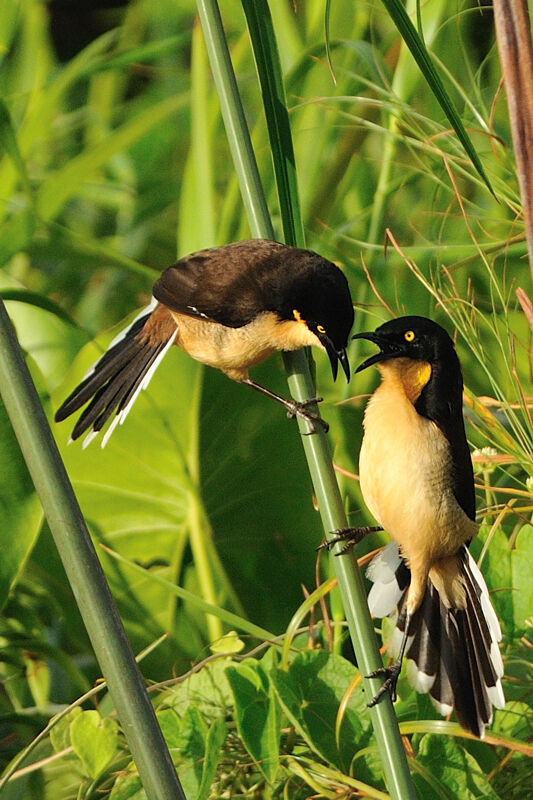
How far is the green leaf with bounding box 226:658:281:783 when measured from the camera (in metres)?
1.24

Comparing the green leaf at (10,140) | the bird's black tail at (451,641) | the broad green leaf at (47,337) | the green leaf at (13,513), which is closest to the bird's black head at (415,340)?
the bird's black tail at (451,641)

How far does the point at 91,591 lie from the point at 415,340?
558 mm

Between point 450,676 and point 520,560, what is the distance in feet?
0.67

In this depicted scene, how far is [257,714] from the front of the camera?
127cm

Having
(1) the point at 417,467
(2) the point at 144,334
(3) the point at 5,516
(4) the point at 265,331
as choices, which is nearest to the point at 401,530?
(1) the point at 417,467

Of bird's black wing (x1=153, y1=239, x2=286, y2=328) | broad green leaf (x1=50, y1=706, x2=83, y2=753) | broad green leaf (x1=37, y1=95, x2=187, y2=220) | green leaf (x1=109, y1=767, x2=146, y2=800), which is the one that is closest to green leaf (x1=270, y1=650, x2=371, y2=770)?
green leaf (x1=109, y1=767, x2=146, y2=800)

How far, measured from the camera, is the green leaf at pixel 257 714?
4.07 feet

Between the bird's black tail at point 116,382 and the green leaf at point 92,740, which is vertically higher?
the bird's black tail at point 116,382

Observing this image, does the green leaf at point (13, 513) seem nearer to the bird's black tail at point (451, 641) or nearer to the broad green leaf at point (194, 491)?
the broad green leaf at point (194, 491)

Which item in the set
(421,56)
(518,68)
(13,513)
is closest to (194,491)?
(13,513)

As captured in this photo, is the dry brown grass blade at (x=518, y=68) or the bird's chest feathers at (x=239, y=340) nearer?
the dry brown grass blade at (x=518, y=68)

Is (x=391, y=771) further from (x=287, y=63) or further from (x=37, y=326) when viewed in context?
(x=287, y=63)

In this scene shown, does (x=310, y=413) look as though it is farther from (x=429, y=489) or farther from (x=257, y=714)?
(x=257, y=714)

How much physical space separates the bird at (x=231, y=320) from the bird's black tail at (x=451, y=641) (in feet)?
0.88
